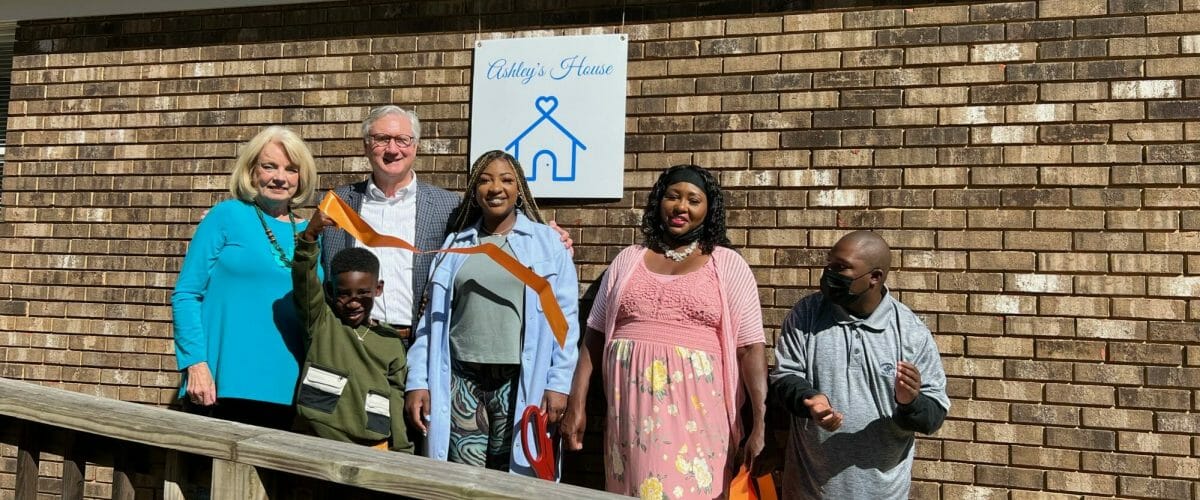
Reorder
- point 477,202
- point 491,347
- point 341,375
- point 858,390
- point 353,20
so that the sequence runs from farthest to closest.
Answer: point 353,20
point 477,202
point 491,347
point 341,375
point 858,390

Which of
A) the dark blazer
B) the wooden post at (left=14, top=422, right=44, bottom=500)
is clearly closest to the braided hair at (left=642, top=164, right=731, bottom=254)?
the dark blazer

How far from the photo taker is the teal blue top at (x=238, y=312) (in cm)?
412

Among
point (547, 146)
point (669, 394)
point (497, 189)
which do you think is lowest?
point (669, 394)

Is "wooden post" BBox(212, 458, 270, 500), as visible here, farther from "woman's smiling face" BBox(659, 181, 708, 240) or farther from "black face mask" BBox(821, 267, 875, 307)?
"black face mask" BBox(821, 267, 875, 307)

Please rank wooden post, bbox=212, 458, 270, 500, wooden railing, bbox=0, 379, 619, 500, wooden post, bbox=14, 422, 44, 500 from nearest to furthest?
wooden railing, bbox=0, 379, 619, 500
wooden post, bbox=212, 458, 270, 500
wooden post, bbox=14, 422, 44, 500

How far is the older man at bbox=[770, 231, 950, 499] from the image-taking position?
386cm

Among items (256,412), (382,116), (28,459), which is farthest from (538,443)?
(28,459)

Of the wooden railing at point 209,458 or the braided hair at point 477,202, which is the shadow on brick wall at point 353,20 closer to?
the braided hair at point 477,202

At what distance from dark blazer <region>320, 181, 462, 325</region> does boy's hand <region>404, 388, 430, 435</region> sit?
37cm

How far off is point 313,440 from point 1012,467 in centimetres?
314

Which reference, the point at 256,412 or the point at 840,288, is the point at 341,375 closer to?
the point at 256,412

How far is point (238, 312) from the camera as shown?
417 cm

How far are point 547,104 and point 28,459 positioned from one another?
9.91 ft

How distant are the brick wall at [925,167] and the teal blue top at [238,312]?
131cm
